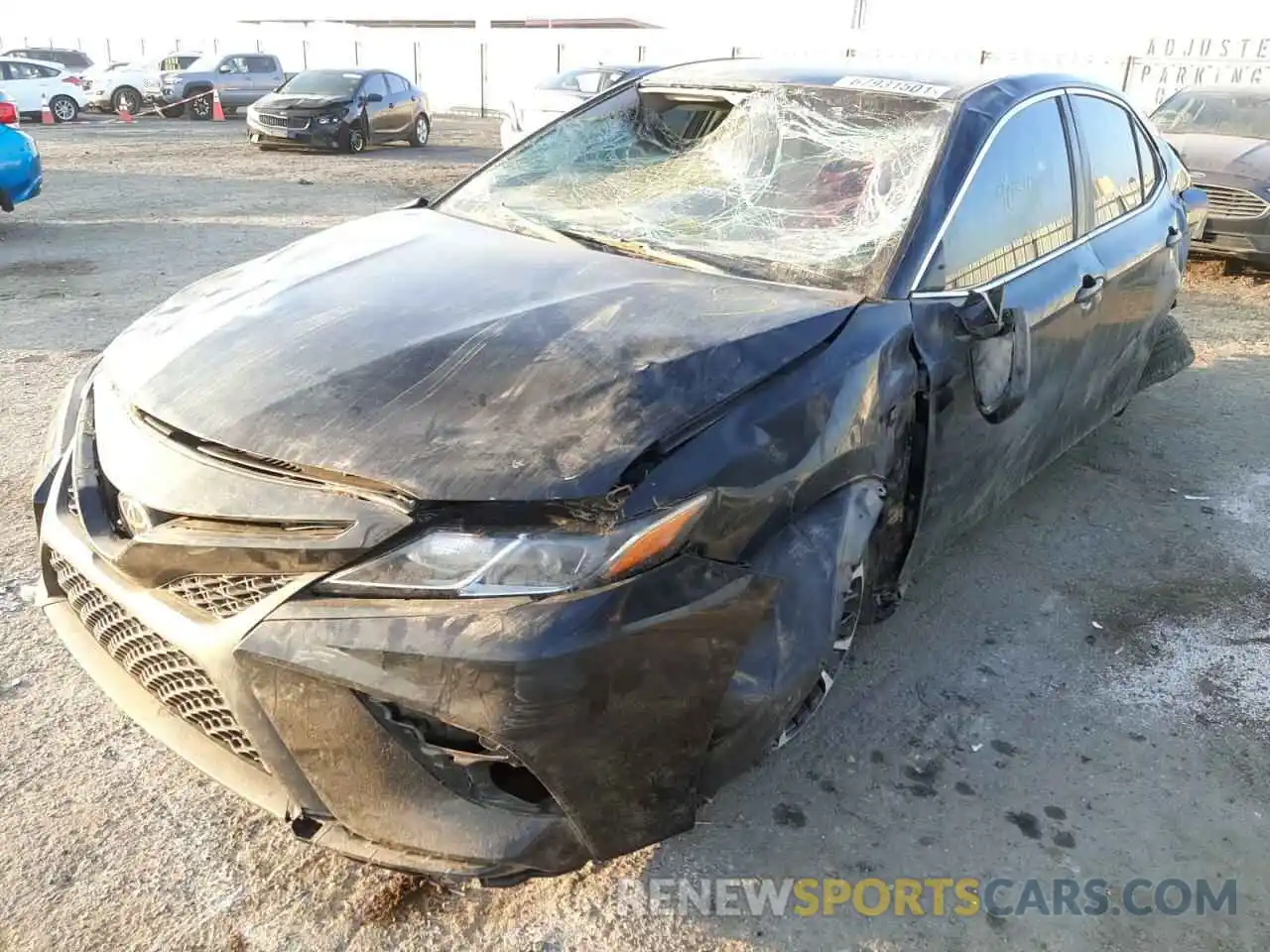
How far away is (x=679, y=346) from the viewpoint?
2.13 metres

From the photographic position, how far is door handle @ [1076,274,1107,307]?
128 inches

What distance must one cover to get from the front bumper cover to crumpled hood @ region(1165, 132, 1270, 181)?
7821mm

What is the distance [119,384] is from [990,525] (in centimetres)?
306

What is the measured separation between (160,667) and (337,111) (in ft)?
52.5

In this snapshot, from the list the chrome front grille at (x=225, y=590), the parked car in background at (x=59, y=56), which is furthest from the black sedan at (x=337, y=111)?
the chrome front grille at (x=225, y=590)

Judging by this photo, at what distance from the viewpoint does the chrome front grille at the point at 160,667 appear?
6.11 feet

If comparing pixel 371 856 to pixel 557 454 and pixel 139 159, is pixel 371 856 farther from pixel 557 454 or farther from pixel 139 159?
pixel 139 159

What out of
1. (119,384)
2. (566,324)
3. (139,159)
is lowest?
(139,159)

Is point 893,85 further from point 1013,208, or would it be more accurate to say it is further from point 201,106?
point 201,106

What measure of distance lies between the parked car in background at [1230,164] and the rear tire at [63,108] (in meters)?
20.9

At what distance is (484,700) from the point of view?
1650mm

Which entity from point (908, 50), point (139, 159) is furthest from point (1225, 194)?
point (908, 50)

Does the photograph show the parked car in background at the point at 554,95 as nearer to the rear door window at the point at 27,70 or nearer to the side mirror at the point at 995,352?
the side mirror at the point at 995,352

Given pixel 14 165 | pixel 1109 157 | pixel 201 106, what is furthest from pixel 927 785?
pixel 201 106
